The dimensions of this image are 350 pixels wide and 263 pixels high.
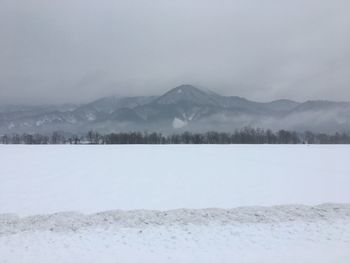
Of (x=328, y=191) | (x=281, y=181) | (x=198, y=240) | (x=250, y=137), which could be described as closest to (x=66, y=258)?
(x=198, y=240)

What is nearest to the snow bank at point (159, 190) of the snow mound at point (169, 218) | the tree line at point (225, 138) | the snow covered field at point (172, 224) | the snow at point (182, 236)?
the snow covered field at point (172, 224)

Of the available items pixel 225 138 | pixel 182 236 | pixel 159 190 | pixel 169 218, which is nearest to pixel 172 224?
pixel 169 218

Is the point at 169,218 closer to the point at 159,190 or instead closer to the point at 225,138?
the point at 159,190

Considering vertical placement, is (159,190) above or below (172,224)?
below

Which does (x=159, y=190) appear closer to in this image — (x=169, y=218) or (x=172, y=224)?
(x=169, y=218)

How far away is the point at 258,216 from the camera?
9.30 m

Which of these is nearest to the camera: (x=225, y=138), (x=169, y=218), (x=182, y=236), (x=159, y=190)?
(x=182, y=236)

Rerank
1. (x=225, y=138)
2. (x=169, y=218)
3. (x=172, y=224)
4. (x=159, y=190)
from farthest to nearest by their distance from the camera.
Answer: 1. (x=225, y=138)
2. (x=159, y=190)
3. (x=169, y=218)
4. (x=172, y=224)

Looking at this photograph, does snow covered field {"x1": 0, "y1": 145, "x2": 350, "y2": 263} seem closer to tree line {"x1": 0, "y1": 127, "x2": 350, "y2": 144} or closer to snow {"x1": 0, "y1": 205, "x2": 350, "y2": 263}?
snow {"x1": 0, "y1": 205, "x2": 350, "y2": 263}

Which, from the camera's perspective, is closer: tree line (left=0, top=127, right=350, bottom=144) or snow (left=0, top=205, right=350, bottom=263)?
snow (left=0, top=205, right=350, bottom=263)

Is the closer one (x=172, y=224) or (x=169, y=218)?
(x=172, y=224)

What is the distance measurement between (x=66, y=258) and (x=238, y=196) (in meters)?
9.10

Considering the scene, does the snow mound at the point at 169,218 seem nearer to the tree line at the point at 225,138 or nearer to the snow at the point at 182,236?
the snow at the point at 182,236

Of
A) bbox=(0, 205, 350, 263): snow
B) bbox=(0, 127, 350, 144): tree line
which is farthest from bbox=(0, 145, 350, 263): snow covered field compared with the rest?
bbox=(0, 127, 350, 144): tree line
